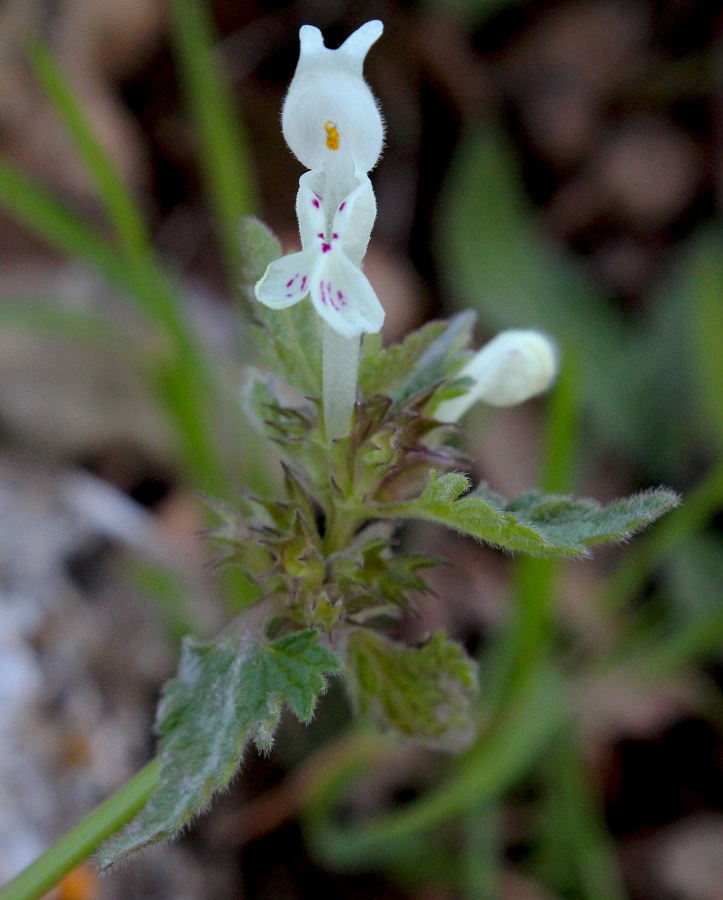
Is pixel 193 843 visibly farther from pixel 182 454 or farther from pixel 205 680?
pixel 205 680

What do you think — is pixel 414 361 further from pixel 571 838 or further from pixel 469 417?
pixel 469 417

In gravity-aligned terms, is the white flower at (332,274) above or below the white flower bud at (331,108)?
below

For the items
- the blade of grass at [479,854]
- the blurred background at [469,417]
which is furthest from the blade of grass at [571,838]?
the blade of grass at [479,854]

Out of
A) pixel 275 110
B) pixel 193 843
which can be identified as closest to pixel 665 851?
pixel 193 843

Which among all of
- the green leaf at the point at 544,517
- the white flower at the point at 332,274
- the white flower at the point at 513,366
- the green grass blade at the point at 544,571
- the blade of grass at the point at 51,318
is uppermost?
the white flower at the point at 332,274

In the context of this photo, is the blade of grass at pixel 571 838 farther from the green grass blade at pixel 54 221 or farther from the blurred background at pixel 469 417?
the green grass blade at pixel 54 221

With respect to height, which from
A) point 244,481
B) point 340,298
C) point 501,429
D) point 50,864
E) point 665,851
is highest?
point 340,298

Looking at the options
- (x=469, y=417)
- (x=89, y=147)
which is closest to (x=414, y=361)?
(x=89, y=147)
